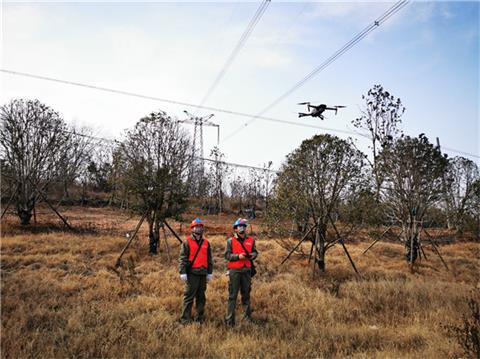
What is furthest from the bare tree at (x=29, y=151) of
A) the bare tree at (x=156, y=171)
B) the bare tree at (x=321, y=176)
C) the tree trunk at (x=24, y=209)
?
the bare tree at (x=321, y=176)

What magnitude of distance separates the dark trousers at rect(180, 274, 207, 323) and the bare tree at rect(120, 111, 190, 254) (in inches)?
246

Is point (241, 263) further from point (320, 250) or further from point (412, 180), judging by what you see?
point (412, 180)

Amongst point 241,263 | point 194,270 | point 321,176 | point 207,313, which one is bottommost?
point 207,313

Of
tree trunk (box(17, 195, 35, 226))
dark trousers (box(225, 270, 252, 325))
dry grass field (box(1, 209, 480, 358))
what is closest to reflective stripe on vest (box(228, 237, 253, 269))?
dark trousers (box(225, 270, 252, 325))

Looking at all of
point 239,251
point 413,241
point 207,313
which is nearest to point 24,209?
point 207,313

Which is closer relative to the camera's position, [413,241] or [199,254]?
[199,254]

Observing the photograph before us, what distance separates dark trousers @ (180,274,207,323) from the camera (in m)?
5.90

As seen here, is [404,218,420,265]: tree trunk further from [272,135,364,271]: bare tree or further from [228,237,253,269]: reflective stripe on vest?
[228,237,253,269]: reflective stripe on vest

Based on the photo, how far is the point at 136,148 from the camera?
12.9 meters

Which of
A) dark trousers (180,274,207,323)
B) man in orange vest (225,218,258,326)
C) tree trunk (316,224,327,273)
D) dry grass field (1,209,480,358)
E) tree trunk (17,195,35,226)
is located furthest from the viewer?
tree trunk (17,195,35,226)

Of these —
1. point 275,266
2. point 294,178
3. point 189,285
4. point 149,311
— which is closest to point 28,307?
point 149,311

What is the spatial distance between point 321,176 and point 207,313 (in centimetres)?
688

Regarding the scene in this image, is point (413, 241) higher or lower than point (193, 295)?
higher

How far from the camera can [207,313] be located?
21.3ft
